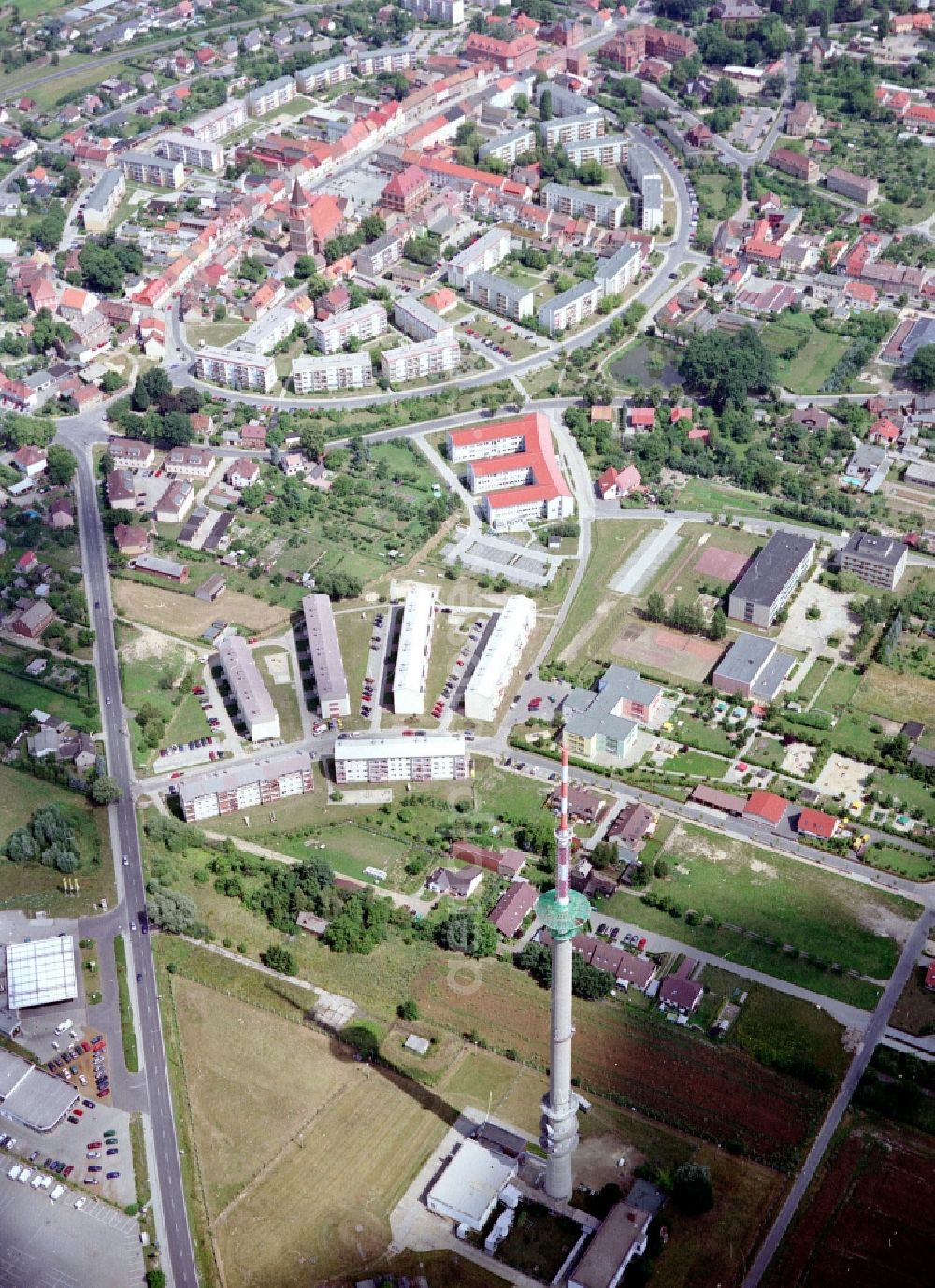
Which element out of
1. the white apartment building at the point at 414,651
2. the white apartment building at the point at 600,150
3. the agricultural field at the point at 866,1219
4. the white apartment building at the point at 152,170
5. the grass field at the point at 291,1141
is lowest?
the agricultural field at the point at 866,1219

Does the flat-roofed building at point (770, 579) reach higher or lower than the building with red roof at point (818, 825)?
higher

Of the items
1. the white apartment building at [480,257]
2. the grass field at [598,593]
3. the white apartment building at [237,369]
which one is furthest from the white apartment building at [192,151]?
the grass field at [598,593]

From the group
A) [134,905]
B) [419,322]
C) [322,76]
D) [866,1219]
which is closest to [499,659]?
[134,905]

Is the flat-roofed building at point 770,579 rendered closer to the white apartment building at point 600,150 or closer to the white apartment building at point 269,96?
the white apartment building at point 600,150

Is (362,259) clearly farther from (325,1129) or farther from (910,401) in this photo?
(325,1129)

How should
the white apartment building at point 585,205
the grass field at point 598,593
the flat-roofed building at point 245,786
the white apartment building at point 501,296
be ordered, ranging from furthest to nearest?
the white apartment building at point 585,205 → the white apartment building at point 501,296 → the grass field at point 598,593 → the flat-roofed building at point 245,786

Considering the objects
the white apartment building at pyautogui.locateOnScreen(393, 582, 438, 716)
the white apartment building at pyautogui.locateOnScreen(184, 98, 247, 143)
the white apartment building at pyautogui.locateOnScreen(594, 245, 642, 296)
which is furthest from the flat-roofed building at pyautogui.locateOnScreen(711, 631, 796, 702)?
the white apartment building at pyautogui.locateOnScreen(184, 98, 247, 143)
